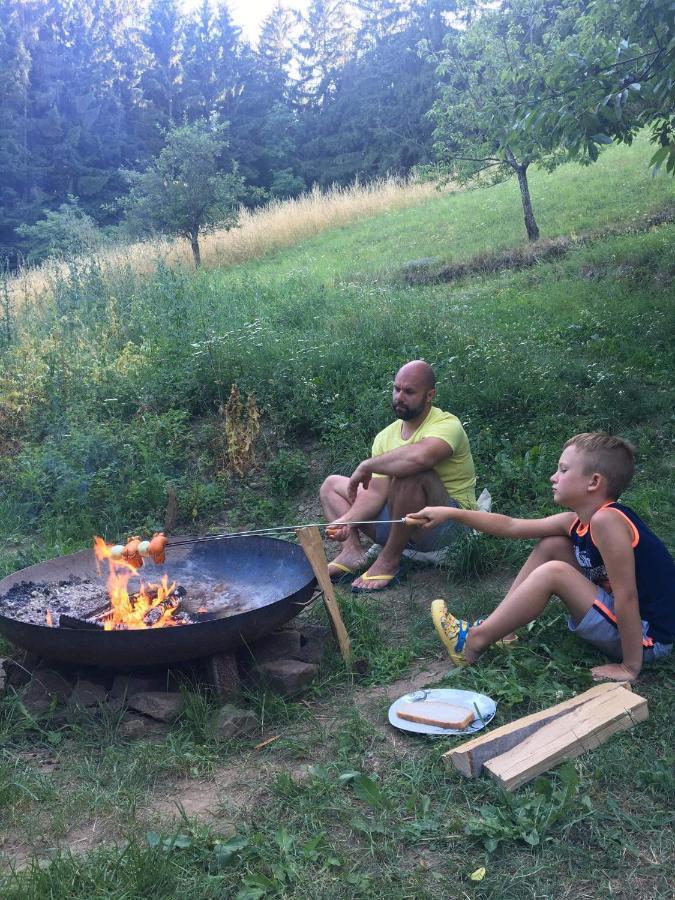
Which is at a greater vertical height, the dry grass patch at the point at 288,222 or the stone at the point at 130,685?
the dry grass patch at the point at 288,222

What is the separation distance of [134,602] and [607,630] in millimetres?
2298

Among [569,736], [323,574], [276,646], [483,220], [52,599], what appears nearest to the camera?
[569,736]

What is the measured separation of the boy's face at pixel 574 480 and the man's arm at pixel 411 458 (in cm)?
127

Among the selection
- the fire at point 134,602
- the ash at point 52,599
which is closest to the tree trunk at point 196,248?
the ash at point 52,599

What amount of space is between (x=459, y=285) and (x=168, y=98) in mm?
32472

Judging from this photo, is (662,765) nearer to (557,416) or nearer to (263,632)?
(263,632)

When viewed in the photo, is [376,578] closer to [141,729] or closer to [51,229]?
[141,729]

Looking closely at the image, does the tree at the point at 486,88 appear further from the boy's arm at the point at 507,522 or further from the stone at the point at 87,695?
the stone at the point at 87,695

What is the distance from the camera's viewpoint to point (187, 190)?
17844 mm

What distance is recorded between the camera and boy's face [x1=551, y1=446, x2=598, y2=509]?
3555 millimetres

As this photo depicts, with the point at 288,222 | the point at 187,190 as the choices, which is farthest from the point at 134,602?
the point at 288,222

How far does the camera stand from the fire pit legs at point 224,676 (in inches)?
147

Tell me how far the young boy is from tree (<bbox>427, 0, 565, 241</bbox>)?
9.59 meters

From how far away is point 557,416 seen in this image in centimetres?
654
